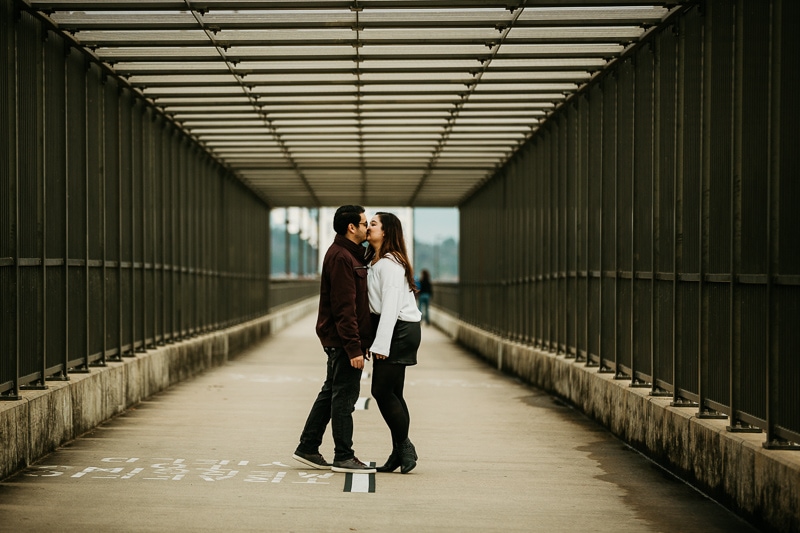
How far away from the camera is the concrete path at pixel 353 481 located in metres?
7.71

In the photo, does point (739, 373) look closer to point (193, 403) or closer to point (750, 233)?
point (750, 233)

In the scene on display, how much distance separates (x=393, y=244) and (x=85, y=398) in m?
4.28

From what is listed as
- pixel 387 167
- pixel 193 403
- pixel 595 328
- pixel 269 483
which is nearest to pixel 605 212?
pixel 595 328

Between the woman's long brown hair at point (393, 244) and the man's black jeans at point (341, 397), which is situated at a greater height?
the woman's long brown hair at point (393, 244)

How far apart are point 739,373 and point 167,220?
1196 cm

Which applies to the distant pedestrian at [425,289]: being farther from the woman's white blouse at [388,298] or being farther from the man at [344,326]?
the woman's white blouse at [388,298]

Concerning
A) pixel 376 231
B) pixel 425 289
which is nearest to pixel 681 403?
pixel 376 231

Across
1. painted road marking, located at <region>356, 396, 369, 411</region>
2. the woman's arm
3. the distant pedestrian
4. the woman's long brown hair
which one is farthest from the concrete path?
the distant pedestrian

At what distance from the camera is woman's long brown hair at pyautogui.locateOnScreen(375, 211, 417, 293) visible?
9.42 meters

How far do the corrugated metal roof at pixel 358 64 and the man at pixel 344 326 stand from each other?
275 cm

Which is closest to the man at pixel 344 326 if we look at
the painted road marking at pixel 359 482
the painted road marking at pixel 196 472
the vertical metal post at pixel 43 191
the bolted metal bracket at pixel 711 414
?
the painted road marking at pixel 359 482

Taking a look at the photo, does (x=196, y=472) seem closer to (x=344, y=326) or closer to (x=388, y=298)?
(x=344, y=326)

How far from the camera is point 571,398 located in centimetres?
1534

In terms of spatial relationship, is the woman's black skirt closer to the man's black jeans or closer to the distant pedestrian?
the man's black jeans
